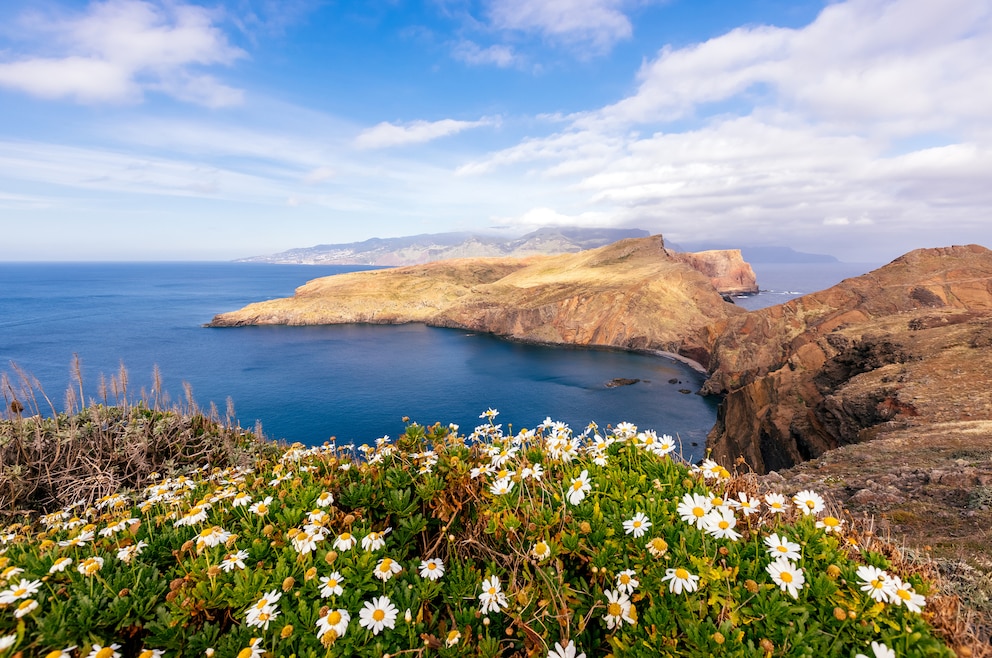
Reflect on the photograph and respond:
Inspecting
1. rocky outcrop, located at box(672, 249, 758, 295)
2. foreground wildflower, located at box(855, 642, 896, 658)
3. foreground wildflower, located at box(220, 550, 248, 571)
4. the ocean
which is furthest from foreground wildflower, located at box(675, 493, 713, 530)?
rocky outcrop, located at box(672, 249, 758, 295)

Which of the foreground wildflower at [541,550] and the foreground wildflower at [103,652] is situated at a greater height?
the foreground wildflower at [541,550]

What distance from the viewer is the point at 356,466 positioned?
522 centimetres

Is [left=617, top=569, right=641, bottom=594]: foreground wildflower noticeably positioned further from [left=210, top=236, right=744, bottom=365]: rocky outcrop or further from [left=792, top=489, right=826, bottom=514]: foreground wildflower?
[left=210, top=236, right=744, bottom=365]: rocky outcrop

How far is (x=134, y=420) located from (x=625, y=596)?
9.52 m

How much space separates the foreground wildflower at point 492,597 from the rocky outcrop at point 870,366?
15.5 metres

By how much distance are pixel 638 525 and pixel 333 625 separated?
7.14 feet

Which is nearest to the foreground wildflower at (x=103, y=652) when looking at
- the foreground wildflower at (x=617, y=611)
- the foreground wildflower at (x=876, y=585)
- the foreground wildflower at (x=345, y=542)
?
the foreground wildflower at (x=345, y=542)

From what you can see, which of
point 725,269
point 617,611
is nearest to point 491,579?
point 617,611

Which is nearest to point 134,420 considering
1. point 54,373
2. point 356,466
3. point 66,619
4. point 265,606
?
point 356,466

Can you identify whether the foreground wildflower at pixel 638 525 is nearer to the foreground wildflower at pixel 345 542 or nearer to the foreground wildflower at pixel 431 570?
the foreground wildflower at pixel 431 570

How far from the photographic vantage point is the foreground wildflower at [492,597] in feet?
9.70

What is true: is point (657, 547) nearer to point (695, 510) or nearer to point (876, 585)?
point (695, 510)

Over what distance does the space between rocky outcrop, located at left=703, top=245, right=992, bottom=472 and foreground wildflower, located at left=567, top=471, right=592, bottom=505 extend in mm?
14652

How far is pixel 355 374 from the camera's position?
64938 millimetres
